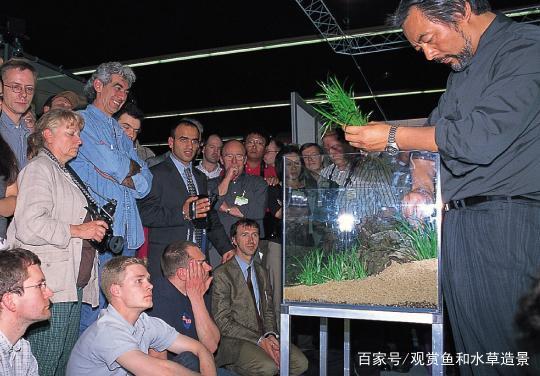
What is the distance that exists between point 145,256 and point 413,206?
7.42 feet

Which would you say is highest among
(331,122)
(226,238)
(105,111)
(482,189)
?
(105,111)

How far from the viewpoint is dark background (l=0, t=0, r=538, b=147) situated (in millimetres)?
7531

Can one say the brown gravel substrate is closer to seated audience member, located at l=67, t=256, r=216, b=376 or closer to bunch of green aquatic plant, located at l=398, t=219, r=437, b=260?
bunch of green aquatic plant, located at l=398, t=219, r=437, b=260

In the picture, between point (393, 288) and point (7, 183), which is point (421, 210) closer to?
point (393, 288)

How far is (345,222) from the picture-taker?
7.22ft

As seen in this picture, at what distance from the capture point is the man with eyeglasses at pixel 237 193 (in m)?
4.28

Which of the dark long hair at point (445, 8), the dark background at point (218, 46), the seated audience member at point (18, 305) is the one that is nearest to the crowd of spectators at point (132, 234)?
the seated audience member at point (18, 305)

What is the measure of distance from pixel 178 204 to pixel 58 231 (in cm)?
119

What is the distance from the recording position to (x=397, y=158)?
6.89ft

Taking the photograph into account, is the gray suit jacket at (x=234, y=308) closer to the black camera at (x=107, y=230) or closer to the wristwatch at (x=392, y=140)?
the black camera at (x=107, y=230)

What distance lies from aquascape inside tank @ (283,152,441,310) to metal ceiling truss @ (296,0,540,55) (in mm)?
5066

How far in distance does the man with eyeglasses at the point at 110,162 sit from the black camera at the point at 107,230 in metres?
0.21

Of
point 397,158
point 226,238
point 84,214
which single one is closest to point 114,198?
point 84,214

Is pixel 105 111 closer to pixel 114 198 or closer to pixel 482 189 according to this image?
pixel 114 198
